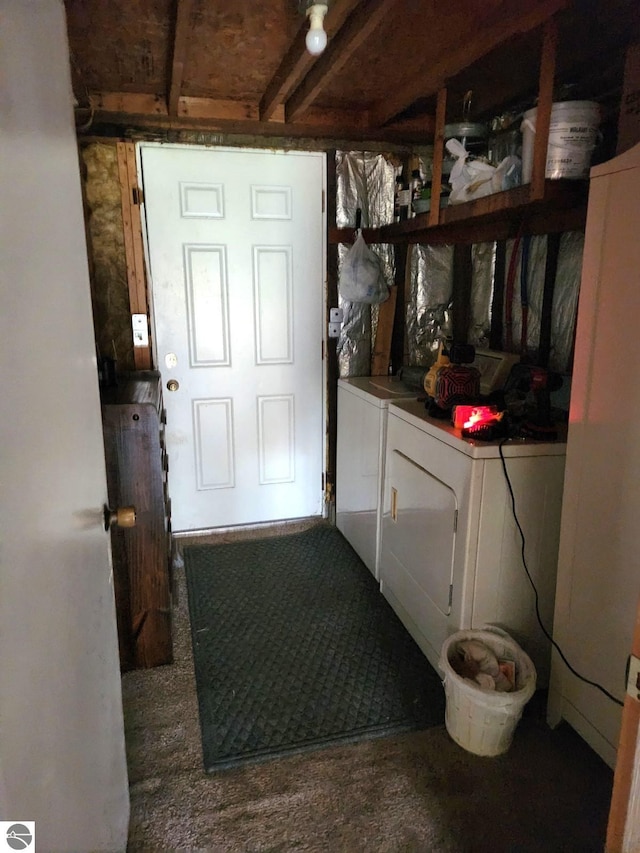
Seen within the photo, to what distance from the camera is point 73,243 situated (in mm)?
979

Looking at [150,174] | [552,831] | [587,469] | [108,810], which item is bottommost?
[552,831]

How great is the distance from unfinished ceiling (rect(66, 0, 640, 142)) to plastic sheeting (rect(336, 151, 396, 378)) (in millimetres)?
186

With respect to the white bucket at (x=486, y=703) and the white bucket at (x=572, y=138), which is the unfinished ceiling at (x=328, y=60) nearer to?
the white bucket at (x=572, y=138)

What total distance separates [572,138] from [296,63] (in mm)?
1062

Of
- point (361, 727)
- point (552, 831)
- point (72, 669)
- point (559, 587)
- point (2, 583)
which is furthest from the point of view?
point (361, 727)

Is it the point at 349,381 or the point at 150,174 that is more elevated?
the point at 150,174

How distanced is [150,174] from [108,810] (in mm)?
2606

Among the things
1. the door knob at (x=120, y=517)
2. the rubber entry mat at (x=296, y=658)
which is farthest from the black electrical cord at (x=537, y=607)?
the door knob at (x=120, y=517)

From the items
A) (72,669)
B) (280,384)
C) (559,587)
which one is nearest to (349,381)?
(280,384)

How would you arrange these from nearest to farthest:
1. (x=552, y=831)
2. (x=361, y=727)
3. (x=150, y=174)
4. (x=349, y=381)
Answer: (x=552, y=831) → (x=361, y=727) → (x=150, y=174) → (x=349, y=381)

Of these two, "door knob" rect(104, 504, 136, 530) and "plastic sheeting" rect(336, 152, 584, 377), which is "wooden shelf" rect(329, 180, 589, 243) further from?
"door knob" rect(104, 504, 136, 530)

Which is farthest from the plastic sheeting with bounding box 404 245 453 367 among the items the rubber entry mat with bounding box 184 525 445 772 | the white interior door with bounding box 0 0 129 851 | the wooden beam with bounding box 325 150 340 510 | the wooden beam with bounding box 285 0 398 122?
the white interior door with bounding box 0 0 129 851

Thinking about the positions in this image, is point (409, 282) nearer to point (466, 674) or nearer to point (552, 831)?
point (466, 674)

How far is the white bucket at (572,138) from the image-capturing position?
5.51 feet
